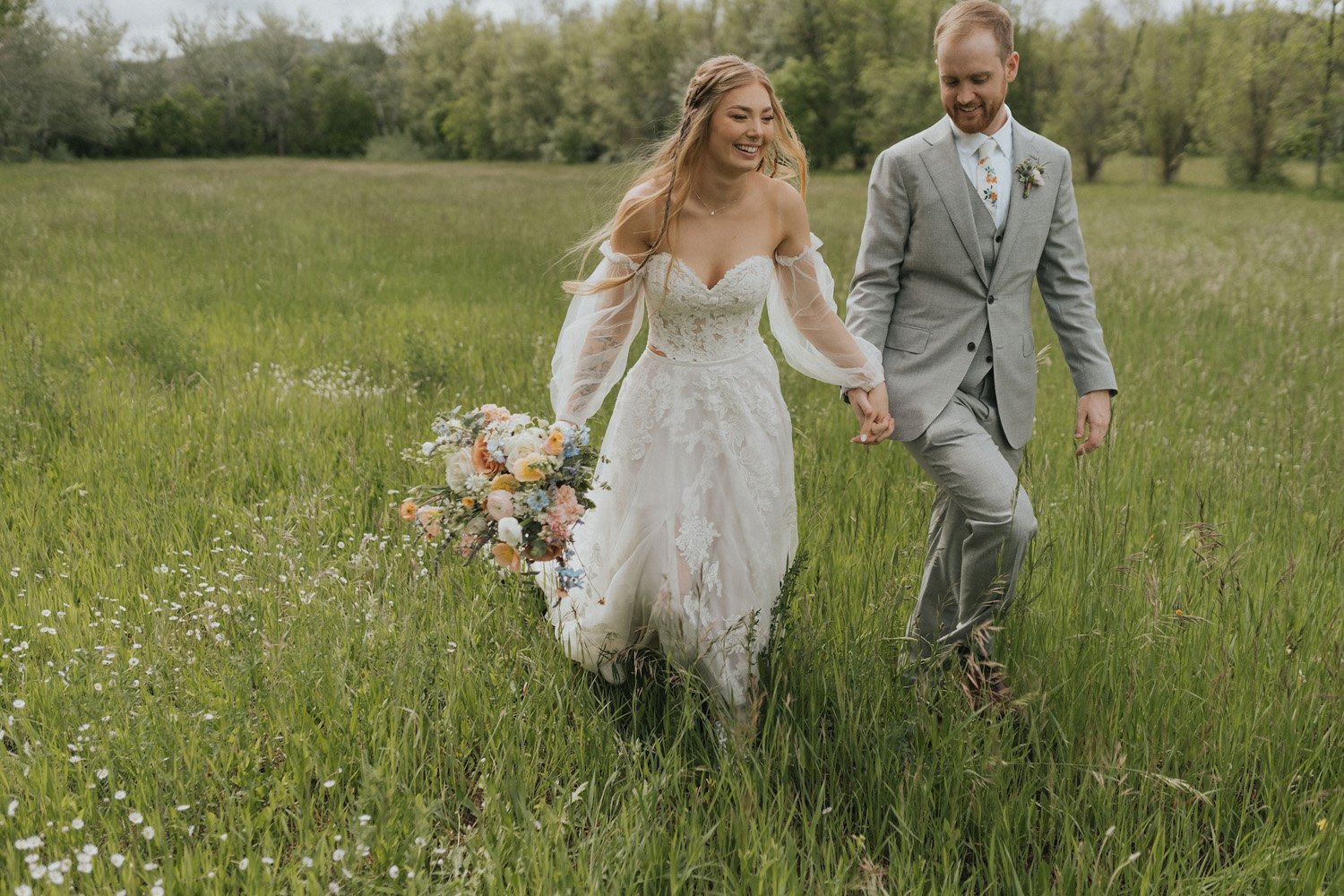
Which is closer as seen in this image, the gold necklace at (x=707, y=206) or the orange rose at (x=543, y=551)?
the orange rose at (x=543, y=551)

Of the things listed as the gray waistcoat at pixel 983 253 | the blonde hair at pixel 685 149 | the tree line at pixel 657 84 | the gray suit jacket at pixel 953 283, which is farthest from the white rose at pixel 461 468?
the tree line at pixel 657 84

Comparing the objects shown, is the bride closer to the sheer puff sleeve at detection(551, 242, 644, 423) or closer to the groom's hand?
the sheer puff sleeve at detection(551, 242, 644, 423)

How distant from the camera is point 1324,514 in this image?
14.3ft

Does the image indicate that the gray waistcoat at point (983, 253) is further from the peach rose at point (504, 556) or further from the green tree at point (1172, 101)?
the green tree at point (1172, 101)

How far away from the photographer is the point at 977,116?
132 inches

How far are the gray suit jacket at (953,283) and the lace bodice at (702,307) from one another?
1.33 feet

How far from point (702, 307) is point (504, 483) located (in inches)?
36.3

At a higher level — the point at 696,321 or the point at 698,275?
the point at 698,275

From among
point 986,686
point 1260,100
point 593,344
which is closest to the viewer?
point 986,686

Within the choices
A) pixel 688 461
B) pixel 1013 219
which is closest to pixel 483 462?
pixel 688 461

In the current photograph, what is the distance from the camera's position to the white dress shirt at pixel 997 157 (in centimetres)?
345

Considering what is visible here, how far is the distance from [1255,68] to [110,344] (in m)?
40.9

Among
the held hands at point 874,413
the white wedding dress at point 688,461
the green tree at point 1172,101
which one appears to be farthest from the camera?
the green tree at point 1172,101

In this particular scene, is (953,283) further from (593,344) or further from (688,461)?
(593,344)
